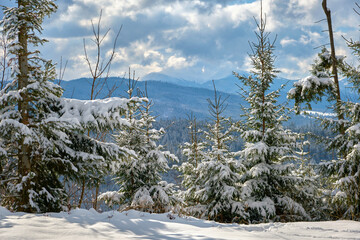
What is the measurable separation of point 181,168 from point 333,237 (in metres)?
11.5

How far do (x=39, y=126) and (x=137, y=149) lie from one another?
7510 mm

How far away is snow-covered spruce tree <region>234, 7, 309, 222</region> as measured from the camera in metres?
11.2

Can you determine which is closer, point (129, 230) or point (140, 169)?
point (129, 230)

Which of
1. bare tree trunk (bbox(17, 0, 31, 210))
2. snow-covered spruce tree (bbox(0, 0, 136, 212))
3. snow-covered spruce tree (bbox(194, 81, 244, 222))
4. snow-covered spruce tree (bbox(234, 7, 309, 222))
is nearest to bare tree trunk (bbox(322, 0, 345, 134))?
snow-covered spruce tree (bbox(234, 7, 309, 222))

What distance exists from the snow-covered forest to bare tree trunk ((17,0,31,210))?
0.03 m

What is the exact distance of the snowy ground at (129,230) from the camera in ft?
12.9

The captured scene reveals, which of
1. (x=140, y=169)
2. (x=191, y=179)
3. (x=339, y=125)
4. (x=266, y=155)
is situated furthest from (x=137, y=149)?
(x=339, y=125)

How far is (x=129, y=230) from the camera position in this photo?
4.45 m

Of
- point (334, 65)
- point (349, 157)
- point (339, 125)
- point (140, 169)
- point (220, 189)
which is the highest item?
point (334, 65)

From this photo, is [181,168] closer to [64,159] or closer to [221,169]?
[221,169]

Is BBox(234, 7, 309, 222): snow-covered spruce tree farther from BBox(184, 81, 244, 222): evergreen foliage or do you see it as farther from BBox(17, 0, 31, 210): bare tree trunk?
BBox(17, 0, 31, 210): bare tree trunk

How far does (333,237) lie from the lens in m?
4.25

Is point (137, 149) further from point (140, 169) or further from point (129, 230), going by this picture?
point (129, 230)

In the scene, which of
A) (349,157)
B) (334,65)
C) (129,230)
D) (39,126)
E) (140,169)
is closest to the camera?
(129,230)
